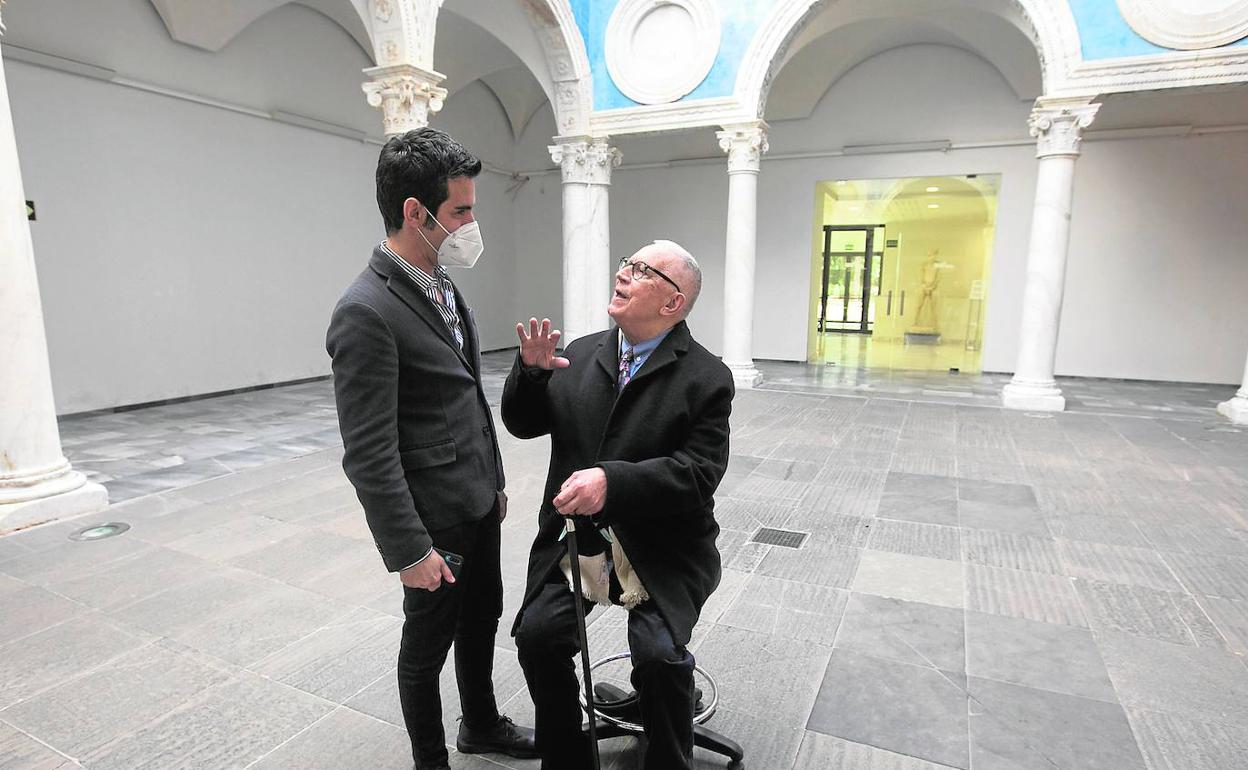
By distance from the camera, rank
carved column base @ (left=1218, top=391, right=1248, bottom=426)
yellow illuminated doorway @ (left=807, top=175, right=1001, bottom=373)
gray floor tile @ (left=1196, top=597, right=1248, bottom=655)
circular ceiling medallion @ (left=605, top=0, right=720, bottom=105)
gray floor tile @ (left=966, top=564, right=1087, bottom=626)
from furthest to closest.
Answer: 1. yellow illuminated doorway @ (left=807, top=175, right=1001, bottom=373)
2. circular ceiling medallion @ (left=605, top=0, right=720, bottom=105)
3. carved column base @ (left=1218, top=391, right=1248, bottom=426)
4. gray floor tile @ (left=966, top=564, right=1087, bottom=626)
5. gray floor tile @ (left=1196, top=597, right=1248, bottom=655)

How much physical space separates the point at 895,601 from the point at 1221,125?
11123 mm

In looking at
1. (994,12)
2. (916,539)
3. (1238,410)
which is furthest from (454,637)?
(994,12)

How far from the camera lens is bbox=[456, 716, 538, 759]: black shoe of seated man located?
7.18 feet

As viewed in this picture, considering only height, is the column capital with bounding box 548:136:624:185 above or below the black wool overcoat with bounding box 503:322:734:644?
above

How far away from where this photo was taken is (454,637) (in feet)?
6.84

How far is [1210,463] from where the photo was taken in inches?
234

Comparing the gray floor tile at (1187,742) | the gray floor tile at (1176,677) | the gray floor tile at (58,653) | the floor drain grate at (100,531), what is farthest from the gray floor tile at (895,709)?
the floor drain grate at (100,531)

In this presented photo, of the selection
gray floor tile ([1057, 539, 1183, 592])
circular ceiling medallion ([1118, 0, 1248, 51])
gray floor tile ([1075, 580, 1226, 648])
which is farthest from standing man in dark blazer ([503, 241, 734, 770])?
circular ceiling medallion ([1118, 0, 1248, 51])

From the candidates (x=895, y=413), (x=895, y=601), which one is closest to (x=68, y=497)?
(x=895, y=601)

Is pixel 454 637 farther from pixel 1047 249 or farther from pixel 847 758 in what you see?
pixel 1047 249

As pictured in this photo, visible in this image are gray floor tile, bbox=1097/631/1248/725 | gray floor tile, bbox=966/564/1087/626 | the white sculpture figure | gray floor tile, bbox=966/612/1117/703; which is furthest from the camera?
the white sculpture figure

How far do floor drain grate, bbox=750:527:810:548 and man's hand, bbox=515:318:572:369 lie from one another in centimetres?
262

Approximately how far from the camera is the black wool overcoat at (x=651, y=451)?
1.75 m

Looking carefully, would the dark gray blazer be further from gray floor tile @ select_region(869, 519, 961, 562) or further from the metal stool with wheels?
gray floor tile @ select_region(869, 519, 961, 562)
